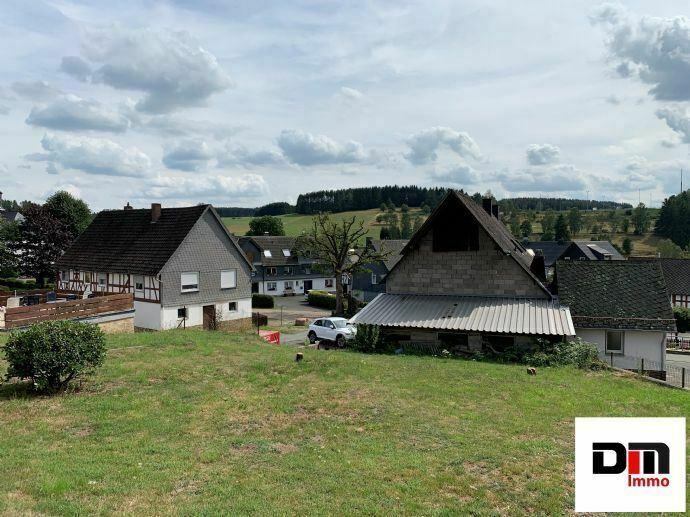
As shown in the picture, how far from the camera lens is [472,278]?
2630 centimetres

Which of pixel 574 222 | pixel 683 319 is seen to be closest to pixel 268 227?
pixel 683 319

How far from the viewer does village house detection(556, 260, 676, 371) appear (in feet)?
77.1

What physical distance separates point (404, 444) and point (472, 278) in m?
17.0

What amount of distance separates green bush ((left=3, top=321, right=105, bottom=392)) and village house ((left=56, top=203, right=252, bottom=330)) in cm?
2101

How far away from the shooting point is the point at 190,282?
119 feet

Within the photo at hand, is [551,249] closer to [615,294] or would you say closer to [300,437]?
[615,294]

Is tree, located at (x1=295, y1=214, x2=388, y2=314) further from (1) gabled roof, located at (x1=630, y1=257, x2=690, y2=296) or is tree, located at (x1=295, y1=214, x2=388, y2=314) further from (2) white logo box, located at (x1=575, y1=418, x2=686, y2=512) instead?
(1) gabled roof, located at (x1=630, y1=257, x2=690, y2=296)

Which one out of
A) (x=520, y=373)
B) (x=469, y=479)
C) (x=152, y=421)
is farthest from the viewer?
(x=520, y=373)

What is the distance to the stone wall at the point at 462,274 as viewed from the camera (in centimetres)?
2556

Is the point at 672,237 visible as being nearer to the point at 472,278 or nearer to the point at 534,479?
the point at 472,278

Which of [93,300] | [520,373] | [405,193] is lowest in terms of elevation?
[520,373]

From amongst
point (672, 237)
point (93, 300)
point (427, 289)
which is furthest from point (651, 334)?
point (672, 237)

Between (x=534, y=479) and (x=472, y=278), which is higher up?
(x=472, y=278)

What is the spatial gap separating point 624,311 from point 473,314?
25.8 feet
